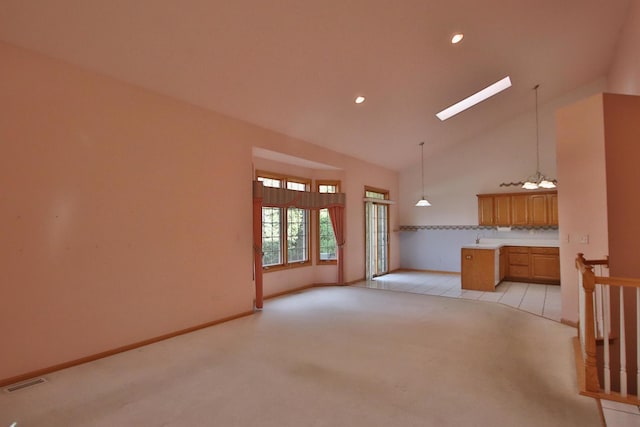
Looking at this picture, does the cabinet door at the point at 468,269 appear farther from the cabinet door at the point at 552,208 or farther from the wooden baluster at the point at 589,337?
the wooden baluster at the point at 589,337

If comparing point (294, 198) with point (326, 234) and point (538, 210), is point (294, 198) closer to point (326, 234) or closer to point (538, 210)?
point (326, 234)

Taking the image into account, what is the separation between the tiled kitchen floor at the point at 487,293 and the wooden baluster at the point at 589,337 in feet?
7.21

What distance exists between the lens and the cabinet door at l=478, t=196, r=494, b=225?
8.00m

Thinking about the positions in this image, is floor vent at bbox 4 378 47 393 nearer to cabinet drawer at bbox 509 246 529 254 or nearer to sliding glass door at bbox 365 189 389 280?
sliding glass door at bbox 365 189 389 280

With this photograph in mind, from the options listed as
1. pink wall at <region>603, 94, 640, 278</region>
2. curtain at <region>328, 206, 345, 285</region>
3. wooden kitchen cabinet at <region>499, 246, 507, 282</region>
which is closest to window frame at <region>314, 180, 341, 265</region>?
curtain at <region>328, 206, 345, 285</region>

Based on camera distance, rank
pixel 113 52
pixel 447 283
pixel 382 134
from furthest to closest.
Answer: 1. pixel 447 283
2. pixel 382 134
3. pixel 113 52

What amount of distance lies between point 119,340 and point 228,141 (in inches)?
107

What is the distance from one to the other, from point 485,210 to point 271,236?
5.13 metres

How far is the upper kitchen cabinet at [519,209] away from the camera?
7.29 m

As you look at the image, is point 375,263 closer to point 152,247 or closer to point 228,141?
point 228,141

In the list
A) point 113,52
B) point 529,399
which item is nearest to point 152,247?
point 113,52

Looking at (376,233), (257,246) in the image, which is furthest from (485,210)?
(257,246)

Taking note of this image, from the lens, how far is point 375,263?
823cm

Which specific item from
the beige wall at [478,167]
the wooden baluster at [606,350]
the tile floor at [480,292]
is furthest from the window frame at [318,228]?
the wooden baluster at [606,350]
